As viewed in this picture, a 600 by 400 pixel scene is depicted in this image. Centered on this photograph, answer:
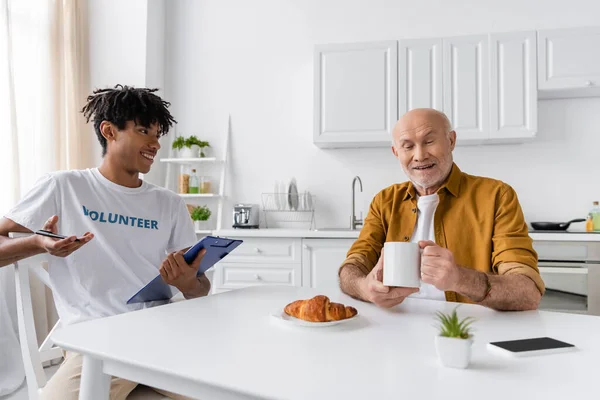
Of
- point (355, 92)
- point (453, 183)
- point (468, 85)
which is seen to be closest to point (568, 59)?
point (468, 85)

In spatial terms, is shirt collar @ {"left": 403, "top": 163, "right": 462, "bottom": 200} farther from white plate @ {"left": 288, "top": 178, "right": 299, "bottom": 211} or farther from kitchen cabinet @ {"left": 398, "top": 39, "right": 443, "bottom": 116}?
white plate @ {"left": 288, "top": 178, "right": 299, "bottom": 211}

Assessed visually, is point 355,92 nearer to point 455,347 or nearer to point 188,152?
point 188,152

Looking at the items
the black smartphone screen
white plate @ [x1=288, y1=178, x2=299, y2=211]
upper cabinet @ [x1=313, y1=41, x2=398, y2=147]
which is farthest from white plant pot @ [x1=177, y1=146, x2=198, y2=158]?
the black smartphone screen

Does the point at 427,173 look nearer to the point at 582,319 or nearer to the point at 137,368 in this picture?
the point at 582,319

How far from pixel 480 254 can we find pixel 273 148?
262 centimetres

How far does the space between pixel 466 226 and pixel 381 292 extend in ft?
1.81

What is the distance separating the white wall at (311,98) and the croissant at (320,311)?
281cm

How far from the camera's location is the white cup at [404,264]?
102 cm

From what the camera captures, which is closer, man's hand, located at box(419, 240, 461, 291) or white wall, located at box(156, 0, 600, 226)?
man's hand, located at box(419, 240, 461, 291)

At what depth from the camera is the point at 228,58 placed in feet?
13.4

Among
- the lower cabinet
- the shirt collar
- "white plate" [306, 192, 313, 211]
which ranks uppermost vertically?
the shirt collar

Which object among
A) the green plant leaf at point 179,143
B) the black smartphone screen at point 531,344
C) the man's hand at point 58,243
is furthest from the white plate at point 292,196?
the black smartphone screen at point 531,344

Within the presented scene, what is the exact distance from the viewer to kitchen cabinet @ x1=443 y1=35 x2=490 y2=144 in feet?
10.5

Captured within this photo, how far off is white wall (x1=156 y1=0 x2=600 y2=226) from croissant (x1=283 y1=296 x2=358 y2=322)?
9.21 feet
